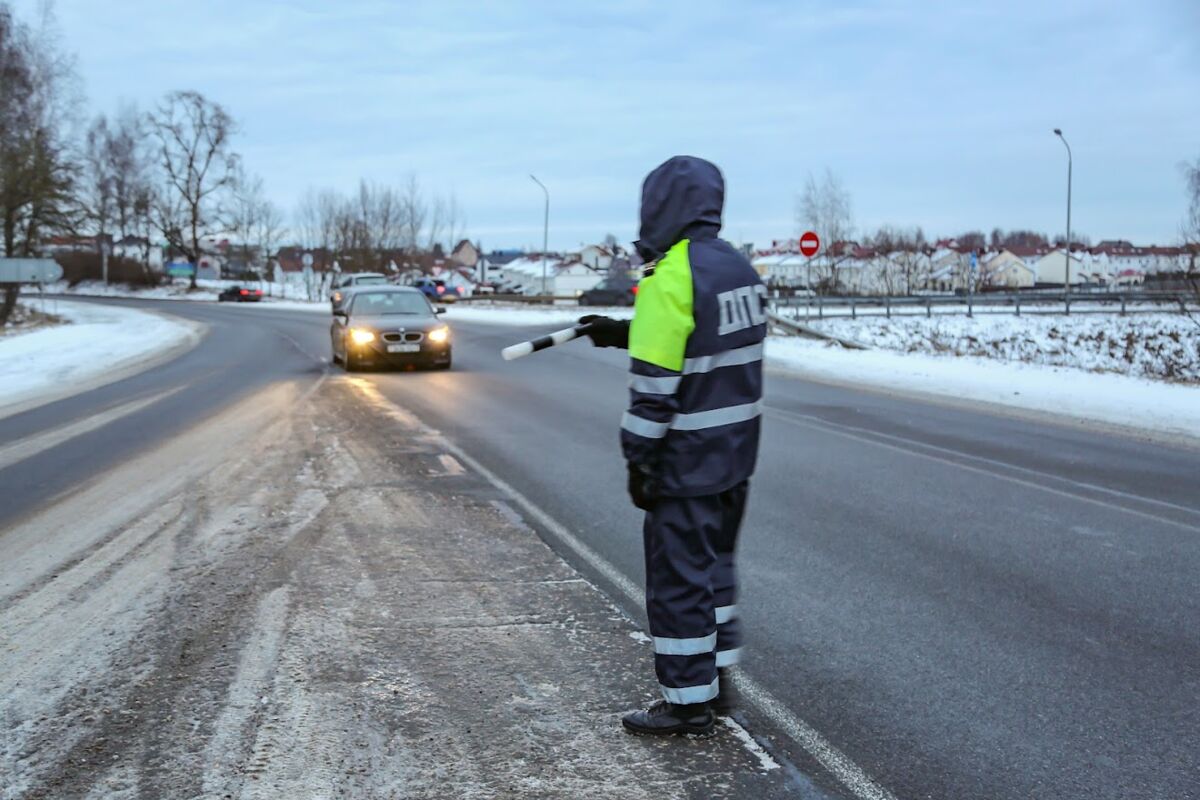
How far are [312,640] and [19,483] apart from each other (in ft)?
16.7

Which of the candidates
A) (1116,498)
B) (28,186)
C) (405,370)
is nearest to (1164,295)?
(405,370)

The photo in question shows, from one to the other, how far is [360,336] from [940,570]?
45.2 ft

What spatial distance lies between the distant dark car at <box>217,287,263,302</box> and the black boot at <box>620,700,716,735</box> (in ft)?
220

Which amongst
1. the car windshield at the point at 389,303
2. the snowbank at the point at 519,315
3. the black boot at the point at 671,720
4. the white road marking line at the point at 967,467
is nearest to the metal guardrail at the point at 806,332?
the snowbank at the point at 519,315

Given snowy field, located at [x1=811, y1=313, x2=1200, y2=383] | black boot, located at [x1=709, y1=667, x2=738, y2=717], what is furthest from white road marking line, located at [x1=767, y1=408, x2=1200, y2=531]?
snowy field, located at [x1=811, y1=313, x2=1200, y2=383]

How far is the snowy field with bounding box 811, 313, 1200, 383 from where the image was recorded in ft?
80.2

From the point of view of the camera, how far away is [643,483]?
11.6 ft

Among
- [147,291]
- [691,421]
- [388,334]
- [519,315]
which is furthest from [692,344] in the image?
[147,291]

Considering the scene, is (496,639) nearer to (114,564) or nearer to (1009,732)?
(1009,732)

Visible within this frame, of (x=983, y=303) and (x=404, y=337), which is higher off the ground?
(x=983, y=303)

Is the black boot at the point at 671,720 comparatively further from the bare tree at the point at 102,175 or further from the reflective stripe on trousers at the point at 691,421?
the bare tree at the point at 102,175

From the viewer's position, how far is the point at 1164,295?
3697 cm

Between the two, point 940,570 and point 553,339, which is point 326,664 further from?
point 940,570

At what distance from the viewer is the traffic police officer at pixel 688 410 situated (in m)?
3.48
